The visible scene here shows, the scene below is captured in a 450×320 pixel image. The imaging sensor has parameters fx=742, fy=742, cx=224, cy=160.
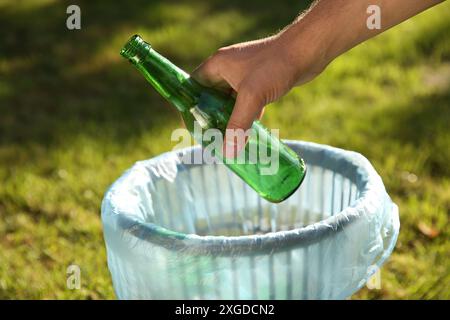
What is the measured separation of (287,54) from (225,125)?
8.4 inches

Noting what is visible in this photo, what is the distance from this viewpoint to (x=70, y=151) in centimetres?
276

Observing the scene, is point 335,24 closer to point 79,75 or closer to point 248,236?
point 248,236

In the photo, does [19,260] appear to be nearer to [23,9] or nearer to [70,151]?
[70,151]

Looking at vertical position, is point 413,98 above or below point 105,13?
below

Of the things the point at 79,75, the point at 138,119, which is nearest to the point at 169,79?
the point at 138,119

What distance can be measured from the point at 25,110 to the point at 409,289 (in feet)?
6.22

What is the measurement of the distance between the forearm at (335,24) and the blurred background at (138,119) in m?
0.72

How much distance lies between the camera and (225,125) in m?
1.53

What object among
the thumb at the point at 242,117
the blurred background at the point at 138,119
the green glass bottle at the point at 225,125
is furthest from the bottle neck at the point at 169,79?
the blurred background at the point at 138,119

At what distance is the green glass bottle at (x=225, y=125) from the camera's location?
5.02 feet

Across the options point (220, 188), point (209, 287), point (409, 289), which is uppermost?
point (220, 188)

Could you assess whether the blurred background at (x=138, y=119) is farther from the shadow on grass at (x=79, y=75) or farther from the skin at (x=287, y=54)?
the skin at (x=287, y=54)

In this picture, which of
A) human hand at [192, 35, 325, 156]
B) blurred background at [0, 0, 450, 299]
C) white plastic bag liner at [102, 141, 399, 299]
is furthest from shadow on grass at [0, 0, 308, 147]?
human hand at [192, 35, 325, 156]

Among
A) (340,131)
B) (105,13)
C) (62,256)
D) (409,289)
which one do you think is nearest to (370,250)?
(409,289)
